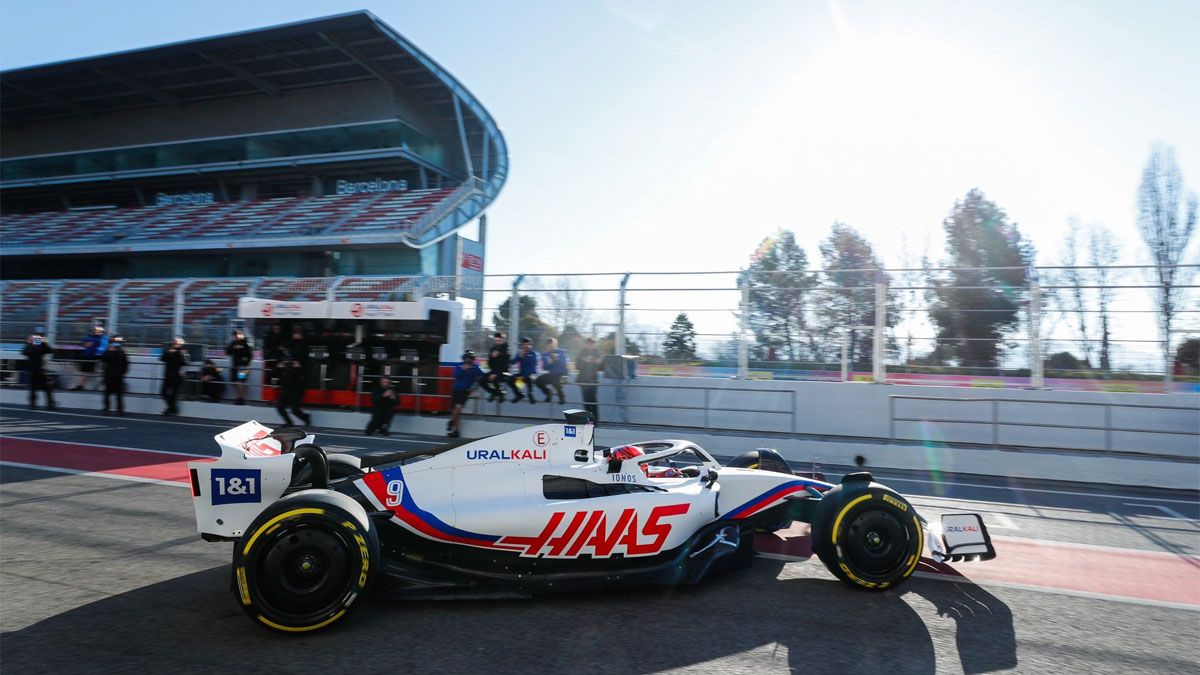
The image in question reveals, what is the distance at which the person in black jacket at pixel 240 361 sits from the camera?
584 inches

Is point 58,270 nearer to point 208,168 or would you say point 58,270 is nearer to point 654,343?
point 208,168

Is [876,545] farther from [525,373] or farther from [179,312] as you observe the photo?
[179,312]

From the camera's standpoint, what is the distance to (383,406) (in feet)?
41.1

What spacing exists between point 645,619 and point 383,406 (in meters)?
9.61

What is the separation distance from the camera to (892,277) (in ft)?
38.3

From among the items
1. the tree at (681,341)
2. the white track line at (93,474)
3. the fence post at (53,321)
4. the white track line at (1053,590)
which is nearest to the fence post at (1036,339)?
the tree at (681,341)

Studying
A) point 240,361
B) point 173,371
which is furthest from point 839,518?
point 173,371

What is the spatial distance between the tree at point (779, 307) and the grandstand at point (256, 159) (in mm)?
18456

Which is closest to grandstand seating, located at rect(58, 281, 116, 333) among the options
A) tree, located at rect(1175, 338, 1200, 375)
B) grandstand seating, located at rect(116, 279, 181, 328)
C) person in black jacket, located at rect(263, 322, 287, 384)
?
grandstand seating, located at rect(116, 279, 181, 328)

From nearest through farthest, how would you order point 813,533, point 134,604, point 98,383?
point 134,604
point 813,533
point 98,383

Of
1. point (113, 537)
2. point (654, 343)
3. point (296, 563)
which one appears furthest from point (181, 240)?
point (296, 563)

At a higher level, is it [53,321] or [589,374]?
[53,321]

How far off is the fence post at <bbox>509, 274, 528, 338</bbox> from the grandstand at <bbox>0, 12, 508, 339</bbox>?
49.4 ft

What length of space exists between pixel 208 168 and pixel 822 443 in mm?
33924
